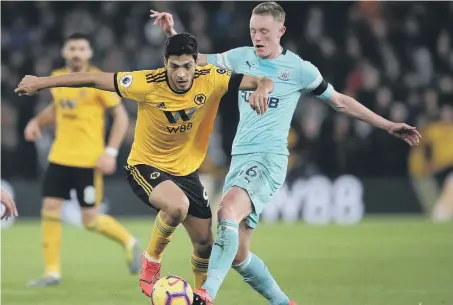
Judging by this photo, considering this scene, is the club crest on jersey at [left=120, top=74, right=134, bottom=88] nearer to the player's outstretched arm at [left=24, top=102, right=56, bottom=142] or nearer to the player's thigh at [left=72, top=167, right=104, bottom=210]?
the player's thigh at [left=72, top=167, right=104, bottom=210]

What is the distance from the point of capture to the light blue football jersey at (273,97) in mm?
7734

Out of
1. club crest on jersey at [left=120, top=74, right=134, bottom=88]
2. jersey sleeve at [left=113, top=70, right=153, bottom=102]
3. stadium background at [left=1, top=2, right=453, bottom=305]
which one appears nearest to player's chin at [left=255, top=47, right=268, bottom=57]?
jersey sleeve at [left=113, top=70, right=153, bottom=102]

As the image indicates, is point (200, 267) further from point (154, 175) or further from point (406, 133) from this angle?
point (406, 133)

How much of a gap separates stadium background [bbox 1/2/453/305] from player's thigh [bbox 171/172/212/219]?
4447mm

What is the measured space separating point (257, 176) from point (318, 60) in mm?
11598

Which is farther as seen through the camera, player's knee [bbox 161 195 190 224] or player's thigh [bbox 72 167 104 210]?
player's thigh [bbox 72 167 104 210]

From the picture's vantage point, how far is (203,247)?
310 inches

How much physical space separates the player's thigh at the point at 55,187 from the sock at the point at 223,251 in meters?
3.45

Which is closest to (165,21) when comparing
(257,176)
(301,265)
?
(257,176)

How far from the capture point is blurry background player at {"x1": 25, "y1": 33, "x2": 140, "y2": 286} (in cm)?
1039

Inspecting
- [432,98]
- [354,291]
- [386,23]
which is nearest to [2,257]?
[354,291]

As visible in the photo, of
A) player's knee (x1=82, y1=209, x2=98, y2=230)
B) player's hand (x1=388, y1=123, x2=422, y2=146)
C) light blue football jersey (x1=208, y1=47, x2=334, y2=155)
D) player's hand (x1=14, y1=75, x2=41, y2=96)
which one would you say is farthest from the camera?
player's knee (x1=82, y1=209, x2=98, y2=230)

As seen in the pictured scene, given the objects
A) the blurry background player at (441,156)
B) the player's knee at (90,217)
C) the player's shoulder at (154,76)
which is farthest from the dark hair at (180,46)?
the blurry background player at (441,156)

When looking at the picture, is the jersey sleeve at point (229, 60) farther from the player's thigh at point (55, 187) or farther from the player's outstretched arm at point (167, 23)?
the player's thigh at point (55, 187)
